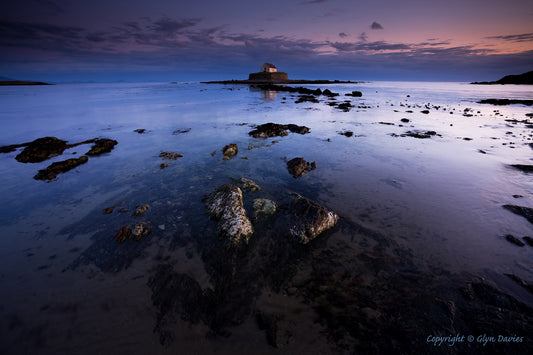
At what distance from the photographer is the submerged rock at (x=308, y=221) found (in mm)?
5914

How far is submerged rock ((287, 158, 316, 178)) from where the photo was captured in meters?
10.1

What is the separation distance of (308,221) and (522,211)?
24.5 ft

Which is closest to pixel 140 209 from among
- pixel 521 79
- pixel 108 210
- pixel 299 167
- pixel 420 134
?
pixel 108 210

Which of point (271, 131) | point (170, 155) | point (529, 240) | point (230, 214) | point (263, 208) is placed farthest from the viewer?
point (271, 131)

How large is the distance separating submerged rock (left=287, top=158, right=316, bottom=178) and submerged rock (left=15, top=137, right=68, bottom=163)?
1494 centimetres

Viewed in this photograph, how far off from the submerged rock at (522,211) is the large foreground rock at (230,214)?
29.6 feet

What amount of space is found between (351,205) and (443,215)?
2943mm

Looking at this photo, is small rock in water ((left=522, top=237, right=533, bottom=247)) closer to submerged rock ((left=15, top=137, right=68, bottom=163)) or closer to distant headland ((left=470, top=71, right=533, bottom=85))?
submerged rock ((left=15, top=137, right=68, bottom=163))

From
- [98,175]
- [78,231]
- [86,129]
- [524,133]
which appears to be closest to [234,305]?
[78,231]

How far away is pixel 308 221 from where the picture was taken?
20.2 feet

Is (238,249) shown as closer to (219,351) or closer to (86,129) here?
(219,351)

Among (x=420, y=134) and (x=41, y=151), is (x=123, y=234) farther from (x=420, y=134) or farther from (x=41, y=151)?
(x=420, y=134)

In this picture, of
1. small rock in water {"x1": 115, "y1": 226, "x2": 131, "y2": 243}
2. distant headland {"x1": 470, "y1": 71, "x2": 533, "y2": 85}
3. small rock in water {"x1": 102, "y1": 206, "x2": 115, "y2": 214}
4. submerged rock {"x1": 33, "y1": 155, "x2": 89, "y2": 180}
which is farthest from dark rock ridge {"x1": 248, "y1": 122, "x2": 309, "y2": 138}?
distant headland {"x1": 470, "y1": 71, "x2": 533, "y2": 85}

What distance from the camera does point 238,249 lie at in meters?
5.49
